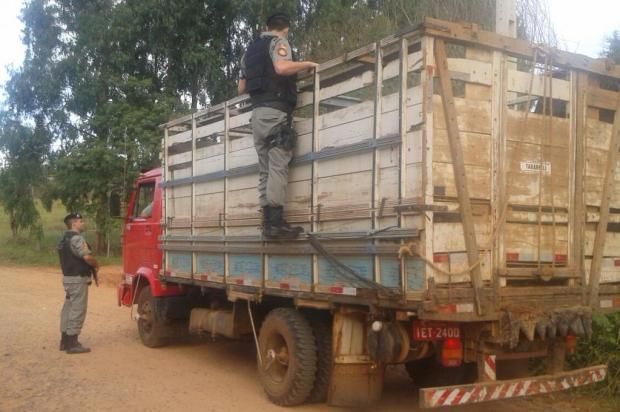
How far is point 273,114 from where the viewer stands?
17.9 ft

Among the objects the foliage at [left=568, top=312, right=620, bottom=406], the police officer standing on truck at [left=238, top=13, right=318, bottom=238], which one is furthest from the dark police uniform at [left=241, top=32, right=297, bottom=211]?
the foliage at [left=568, top=312, right=620, bottom=406]

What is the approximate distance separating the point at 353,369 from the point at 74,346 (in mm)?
4634

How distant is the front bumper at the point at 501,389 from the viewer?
4.23 meters

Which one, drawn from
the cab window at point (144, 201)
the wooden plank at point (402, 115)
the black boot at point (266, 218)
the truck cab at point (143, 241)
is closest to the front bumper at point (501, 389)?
the wooden plank at point (402, 115)

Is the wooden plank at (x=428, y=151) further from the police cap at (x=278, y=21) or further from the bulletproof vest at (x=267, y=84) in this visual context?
the police cap at (x=278, y=21)

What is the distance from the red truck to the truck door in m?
2.55

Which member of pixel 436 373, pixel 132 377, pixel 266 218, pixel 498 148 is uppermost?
pixel 498 148

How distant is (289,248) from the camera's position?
542 cm

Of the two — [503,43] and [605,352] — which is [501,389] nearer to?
[605,352]

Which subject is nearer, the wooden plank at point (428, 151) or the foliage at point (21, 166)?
the wooden plank at point (428, 151)

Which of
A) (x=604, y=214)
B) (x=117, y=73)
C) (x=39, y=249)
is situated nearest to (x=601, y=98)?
(x=604, y=214)

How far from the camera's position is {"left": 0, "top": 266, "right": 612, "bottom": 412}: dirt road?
5.71 m

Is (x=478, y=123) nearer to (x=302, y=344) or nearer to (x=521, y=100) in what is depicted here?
(x=521, y=100)

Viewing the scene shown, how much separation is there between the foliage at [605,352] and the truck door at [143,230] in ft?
15.8
